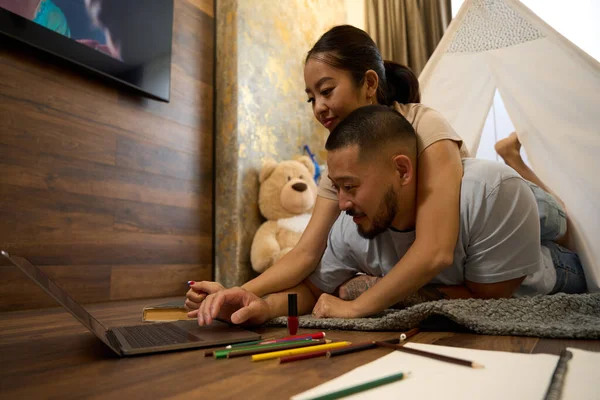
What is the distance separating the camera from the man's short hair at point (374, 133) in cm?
94

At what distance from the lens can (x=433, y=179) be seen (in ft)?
3.18

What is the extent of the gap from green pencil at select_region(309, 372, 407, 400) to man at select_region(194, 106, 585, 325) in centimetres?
44

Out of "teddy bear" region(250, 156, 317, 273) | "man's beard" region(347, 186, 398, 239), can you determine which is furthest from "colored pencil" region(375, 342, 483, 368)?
"teddy bear" region(250, 156, 317, 273)

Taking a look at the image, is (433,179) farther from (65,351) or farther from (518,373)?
(65,351)

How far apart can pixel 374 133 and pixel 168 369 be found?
0.63 metres

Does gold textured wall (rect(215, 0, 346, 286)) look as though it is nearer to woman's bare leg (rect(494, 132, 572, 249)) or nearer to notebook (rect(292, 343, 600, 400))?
woman's bare leg (rect(494, 132, 572, 249))

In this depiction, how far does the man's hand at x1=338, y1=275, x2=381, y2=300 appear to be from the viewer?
1.15m

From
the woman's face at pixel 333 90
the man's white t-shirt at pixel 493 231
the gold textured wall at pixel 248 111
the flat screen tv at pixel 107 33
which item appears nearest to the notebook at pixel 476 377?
the man's white t-shirt at pixel 493 231

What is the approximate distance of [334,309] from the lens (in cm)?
96

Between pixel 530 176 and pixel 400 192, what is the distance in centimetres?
114

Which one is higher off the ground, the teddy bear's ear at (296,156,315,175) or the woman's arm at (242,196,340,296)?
the teddy bear's ear at (296,156,315,175)

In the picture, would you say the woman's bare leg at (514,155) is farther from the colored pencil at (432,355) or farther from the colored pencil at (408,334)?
the colored pencil at (432,355)

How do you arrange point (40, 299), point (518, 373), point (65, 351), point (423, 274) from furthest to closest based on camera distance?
1. point (40, 299)
2. point (423, 274)
3. point (65, 351)
4. point (518, 373)

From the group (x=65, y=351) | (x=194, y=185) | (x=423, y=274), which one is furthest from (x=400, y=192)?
(x=194, y=185)
